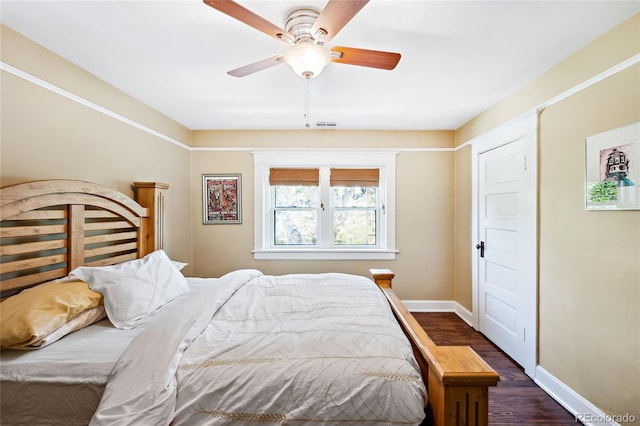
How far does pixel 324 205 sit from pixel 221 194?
1.40m

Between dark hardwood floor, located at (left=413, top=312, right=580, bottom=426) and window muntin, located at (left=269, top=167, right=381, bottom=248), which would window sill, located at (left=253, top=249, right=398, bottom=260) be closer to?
window muntin, located at (left=269, top=167, right=381, bottom=248)

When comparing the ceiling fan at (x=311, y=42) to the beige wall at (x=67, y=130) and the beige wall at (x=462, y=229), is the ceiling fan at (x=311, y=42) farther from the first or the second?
the beige wall at (x=462, y=229)

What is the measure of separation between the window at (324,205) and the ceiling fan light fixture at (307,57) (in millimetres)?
2152

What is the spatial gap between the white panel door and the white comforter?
1.64 m

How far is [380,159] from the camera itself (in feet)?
11.9

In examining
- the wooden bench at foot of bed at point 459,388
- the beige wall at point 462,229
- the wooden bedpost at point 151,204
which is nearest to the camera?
the wooden bench at foot of bed at point 459,388

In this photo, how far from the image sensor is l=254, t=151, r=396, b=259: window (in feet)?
11.9

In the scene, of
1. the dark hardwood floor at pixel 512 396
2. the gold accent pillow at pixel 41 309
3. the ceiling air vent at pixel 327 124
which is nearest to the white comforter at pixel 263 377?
the gold accent pillow at pixel 41 309

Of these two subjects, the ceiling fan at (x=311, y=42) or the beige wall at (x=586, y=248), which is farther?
the beige wall at (x=586, y=248)

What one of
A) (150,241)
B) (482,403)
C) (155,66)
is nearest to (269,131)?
(155,66)

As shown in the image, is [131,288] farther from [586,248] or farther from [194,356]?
[586,248]

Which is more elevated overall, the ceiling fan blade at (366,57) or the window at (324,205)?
the ceiling fan blade at (366,57)

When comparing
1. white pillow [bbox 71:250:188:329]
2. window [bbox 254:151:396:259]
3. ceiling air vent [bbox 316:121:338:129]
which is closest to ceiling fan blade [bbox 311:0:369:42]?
white pillow [bbox 71:250:188:329]

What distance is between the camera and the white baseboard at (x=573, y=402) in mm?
1673
